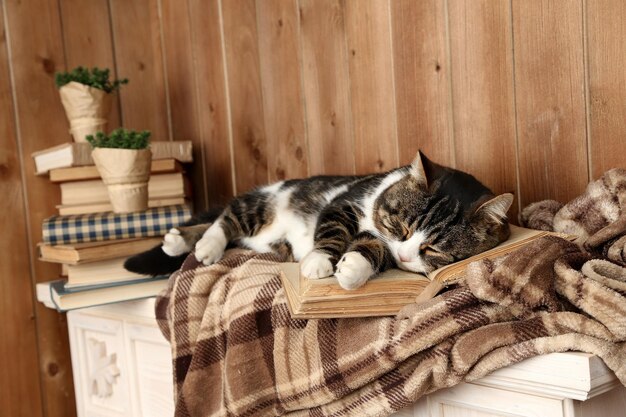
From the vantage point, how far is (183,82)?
1.91m

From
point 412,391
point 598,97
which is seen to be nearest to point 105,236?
point 412,391

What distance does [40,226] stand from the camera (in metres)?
1.76

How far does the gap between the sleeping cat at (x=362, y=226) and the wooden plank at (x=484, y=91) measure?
0.12 m

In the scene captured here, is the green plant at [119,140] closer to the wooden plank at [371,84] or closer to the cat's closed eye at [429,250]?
the wooden plank at [371,84]

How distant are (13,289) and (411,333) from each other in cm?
133

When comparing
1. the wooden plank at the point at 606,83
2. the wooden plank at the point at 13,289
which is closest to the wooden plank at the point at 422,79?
the wooden plank at the point at 606,83

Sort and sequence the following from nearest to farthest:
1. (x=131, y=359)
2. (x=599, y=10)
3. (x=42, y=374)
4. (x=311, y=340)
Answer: (x=311, y=340) → (x=599, y=10) → (x=131, y=359) → (x=42, y=374)

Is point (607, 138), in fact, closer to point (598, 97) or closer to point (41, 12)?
point (598, 97)

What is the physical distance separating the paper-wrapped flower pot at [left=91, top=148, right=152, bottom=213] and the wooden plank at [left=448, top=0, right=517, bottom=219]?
2.48ft

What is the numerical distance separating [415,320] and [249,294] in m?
0.32

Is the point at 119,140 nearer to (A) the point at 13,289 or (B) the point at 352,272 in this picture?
(A) the point at 13,289

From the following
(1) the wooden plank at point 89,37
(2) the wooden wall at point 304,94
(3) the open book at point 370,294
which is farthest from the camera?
(1) the wooden plank at point 89,37

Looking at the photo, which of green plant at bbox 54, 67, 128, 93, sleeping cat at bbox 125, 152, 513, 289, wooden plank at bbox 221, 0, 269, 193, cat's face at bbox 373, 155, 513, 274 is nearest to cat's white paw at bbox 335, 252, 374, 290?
sleeping cat at bbox 125, 152, 513, 289

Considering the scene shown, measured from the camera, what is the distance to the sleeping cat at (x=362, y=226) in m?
0.98
